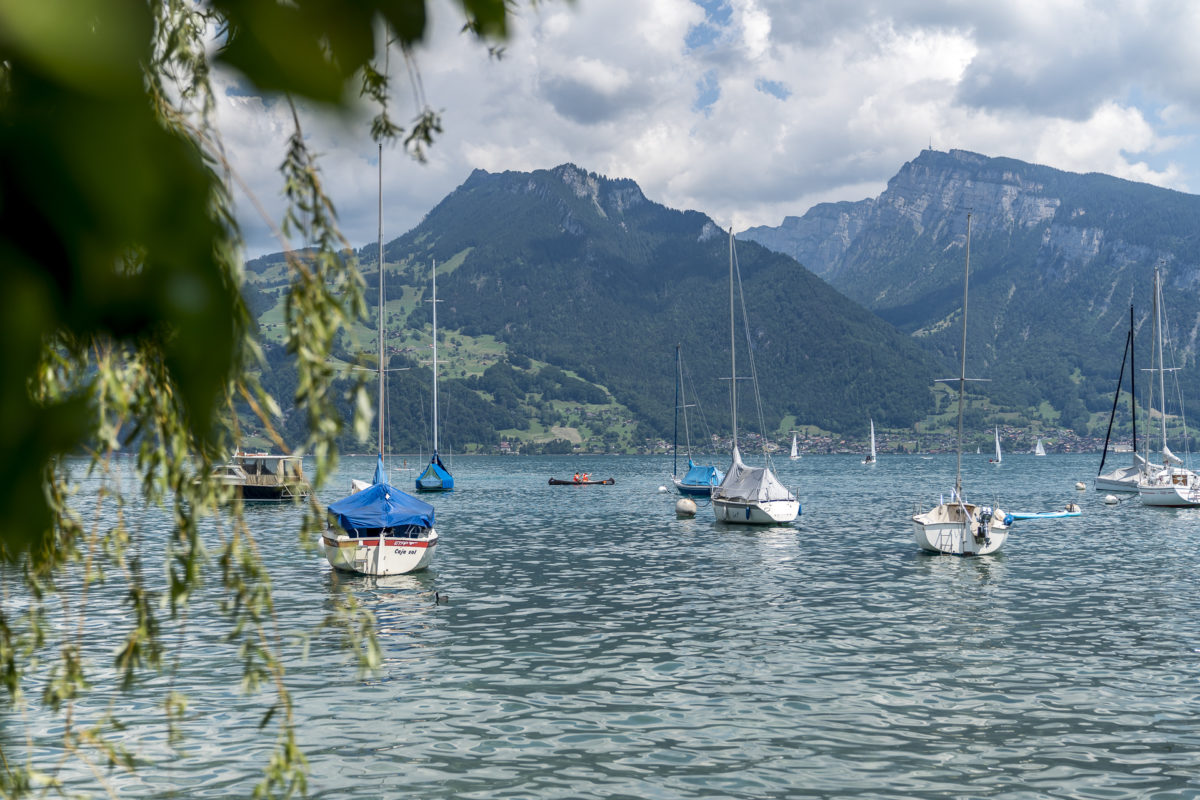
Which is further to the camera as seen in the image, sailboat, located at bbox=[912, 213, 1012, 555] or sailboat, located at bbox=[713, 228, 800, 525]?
sailboat, located at bbox=[713, 228, 800, 525]

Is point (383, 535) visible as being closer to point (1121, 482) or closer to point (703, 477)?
point (703, 477)

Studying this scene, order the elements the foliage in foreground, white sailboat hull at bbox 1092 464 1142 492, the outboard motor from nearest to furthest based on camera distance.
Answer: the foliage in foreground → the outboard motor → white sailboat hull at bbox 1092 464 1142 492

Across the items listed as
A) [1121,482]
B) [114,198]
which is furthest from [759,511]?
[114,198]

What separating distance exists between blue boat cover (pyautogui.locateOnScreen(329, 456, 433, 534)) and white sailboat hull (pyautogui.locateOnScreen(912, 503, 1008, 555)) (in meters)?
27.0

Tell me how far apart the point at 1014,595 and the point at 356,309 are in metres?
41.5

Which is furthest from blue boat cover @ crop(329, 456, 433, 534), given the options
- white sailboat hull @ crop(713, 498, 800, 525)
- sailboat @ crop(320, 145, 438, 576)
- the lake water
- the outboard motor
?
white sailboat hull @ crop(713, 498, 800, 525)

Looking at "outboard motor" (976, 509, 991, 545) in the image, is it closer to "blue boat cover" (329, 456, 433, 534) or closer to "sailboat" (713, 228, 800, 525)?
"sailboat" (713, 228, 800, 525)

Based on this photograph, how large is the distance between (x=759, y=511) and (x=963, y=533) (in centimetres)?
2170

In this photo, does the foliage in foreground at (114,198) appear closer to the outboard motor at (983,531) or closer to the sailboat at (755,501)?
the outboard motor at (983,531)

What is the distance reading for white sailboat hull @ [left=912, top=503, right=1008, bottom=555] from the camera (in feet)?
179

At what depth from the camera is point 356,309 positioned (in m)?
5.81

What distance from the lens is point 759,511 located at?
245 feet

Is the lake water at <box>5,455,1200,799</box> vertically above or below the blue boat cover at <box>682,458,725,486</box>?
below

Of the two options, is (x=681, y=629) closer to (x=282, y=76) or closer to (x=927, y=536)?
(x=927, y=536)
